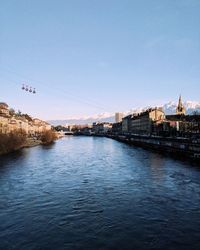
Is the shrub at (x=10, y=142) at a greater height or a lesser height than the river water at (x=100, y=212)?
greater

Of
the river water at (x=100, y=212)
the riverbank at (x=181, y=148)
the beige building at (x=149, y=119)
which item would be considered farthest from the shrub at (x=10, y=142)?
the beige building at (x=149, y=119)

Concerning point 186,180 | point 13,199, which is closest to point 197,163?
point 186,180

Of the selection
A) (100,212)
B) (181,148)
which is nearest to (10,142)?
(181,148)

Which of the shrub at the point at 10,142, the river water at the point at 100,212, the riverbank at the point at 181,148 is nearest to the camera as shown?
the river water at the point at 100,212

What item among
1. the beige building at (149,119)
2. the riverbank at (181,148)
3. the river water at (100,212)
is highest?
the beige building at (149,119)

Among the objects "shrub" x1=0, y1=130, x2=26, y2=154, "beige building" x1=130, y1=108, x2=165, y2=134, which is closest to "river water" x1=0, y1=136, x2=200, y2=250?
"shrub" x1=0, y1=130, x2=26, y2=154

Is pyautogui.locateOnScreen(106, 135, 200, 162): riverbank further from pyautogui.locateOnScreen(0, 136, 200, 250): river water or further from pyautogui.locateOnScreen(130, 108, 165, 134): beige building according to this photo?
pyautogui.locateOnScreen(130, 108, 165, 134): beige building

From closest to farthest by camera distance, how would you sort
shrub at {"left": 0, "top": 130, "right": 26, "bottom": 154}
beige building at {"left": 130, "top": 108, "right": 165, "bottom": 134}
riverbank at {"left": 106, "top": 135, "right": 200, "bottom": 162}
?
riverbank at {"left": 106, "top": 135, "right": 200, "bottom": 162} → shrub at {"left": 0, "top": 130, "right": 26, "bottom": 154} → beige building at {"left": 130, "top": 108, "right": 165, "bottom": 134}

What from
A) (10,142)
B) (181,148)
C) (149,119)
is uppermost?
(149,119)

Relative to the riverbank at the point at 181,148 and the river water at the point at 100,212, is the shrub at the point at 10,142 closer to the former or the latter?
the river water at the point at 100,212

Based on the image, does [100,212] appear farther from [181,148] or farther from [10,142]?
[10,142]

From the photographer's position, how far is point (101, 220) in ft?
65.6

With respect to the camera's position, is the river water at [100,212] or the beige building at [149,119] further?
the beige building at [149,119]

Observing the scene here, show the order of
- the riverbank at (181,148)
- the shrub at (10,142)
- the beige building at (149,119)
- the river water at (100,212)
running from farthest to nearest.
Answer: the beige building at (149,119) → the shrub at (10,142) → the riverbank at (181,148) → the river water at (100,212)
